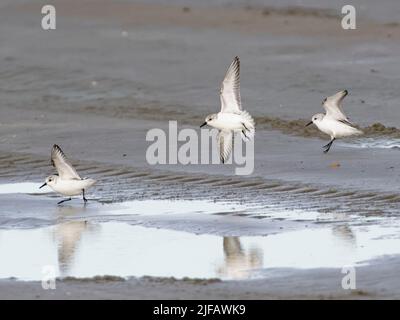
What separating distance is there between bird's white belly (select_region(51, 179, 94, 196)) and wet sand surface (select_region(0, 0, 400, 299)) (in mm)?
147

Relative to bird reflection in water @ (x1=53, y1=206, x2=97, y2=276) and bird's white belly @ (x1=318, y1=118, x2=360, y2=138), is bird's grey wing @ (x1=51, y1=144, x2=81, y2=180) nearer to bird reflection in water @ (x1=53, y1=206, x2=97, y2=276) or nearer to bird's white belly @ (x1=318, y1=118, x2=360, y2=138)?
bird reflection in water @ (x1=53, y1=206, x2=97, y2=276)

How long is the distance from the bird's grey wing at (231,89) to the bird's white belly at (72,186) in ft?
6.65

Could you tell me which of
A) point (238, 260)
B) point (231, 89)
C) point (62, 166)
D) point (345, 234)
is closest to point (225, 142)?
point (231, 89)

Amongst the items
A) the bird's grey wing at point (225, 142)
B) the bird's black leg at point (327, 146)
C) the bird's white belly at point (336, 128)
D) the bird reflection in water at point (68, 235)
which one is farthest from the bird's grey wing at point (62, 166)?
the bird's white belly at point (336, 128)

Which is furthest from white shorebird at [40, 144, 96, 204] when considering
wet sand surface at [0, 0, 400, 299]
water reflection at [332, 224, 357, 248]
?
water reflection at [332, 224, 357, 248]

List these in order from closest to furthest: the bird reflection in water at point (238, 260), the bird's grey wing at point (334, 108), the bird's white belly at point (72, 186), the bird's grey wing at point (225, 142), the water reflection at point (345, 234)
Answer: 1. the bird reflection in water at point (238, 260)
2. the water reflection at point (345, 234)
3. the bird's white belly at point (72, 186)
4. the bird's grey wing at point (225, 142)
5. the bird's grey wing at point (334, 108)

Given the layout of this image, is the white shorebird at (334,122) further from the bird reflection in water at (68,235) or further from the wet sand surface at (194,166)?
the bird reflection in water at (68,235)

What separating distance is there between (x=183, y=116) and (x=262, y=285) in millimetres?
8266

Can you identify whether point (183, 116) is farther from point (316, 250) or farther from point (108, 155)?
point (316, 250)

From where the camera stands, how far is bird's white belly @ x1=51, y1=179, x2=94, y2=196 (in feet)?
42.7

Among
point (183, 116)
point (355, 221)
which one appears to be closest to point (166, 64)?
point (183, 116)

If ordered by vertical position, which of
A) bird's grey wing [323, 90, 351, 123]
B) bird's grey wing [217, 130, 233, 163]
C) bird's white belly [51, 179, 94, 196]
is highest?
bird's grey wing [323, 90, 351, 123]

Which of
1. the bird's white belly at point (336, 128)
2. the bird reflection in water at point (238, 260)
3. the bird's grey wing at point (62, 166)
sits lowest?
the bird reflection in water at point (238, 260)

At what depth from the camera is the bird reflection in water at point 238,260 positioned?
989 cm
